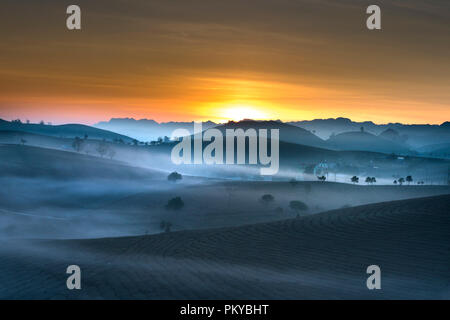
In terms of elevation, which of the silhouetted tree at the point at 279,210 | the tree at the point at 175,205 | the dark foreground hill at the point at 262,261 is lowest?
the silhouetted tree at the point at 279,210

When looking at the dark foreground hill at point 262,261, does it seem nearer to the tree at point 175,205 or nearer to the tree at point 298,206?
the tree at point 298,206

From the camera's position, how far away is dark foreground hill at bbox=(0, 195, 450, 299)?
39.2ft

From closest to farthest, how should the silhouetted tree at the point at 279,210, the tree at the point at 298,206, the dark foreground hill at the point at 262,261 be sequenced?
the dark foreground hill at the point at 262,261 < the silhouetted tree at the point at 279,210 < the tree at the point at 298,206

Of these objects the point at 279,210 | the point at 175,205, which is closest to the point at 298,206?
the point at 279,210

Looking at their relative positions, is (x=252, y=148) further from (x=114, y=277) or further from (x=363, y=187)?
(x=114, y=277)

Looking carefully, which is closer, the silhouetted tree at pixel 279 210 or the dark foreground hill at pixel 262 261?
the dark foreground hill at pixel 262 261

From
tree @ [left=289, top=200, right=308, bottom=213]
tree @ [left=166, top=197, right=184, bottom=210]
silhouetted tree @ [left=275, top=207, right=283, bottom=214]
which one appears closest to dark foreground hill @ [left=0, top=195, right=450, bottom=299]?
silhouetted tree @ [left=275, top=207, right=283, bottom=214]

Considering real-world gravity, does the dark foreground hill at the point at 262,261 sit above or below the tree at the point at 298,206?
above

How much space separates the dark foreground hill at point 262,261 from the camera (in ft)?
39.2

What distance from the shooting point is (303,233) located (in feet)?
64.0

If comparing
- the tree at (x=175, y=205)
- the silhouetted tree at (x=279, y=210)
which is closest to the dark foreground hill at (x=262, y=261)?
the silhouetted tree at (x=279, y=210)

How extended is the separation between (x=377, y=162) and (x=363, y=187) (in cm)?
10579

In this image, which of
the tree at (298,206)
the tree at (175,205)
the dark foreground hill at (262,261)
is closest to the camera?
the dark foreground hill at (262,261)
